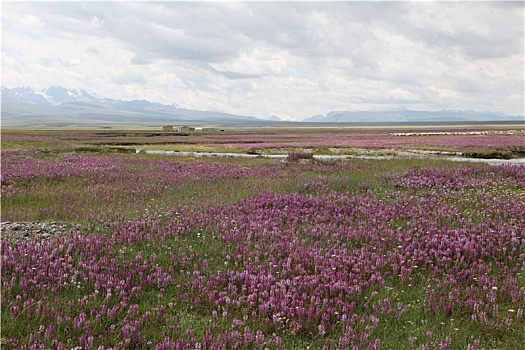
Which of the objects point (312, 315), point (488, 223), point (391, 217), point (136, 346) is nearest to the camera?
point (136, 346)

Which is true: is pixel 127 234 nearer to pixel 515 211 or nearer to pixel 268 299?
pixel 268 299

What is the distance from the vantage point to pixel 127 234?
29.8 ft

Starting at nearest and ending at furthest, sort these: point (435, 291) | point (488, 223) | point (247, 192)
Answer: point (435, 291), point (488, 223), point (247, 192)

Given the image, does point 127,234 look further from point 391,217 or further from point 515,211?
point 515,211

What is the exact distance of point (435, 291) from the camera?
6652mm

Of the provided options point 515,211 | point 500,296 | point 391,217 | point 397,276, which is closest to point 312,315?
point 397,276

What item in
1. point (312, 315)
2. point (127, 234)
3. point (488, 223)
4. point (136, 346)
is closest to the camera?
point (136, 346)

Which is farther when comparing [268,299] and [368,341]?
[268,299]

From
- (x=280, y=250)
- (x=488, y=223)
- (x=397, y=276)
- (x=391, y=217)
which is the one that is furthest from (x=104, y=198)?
(x=488, y=223)

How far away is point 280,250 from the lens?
8203 millimetres

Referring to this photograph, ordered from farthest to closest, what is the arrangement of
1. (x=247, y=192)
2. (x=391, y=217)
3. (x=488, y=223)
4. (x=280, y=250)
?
(x=247, y=192) → (x=391, y=217) → (x=488, y=223) → (x=280, y=250)

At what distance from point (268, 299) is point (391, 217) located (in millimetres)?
6155

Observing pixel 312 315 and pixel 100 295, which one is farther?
pixel 100 295

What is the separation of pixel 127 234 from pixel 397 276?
19.1 feet
